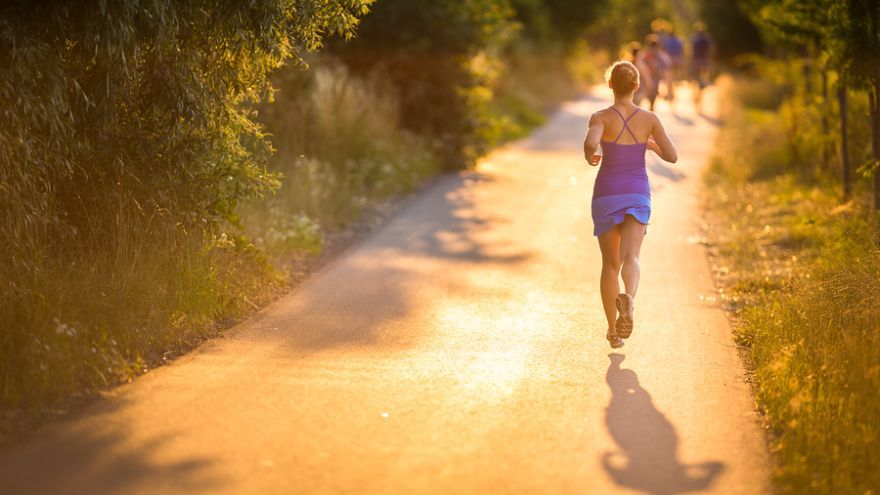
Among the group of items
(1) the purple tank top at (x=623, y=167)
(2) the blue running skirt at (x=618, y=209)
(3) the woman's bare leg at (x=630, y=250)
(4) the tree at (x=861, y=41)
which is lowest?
(3) the woman's bare leg at (x=630, y=250)

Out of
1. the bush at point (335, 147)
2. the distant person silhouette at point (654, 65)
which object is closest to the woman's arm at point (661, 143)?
the bush at point (335, 147)

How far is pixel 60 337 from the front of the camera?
23.2 feet

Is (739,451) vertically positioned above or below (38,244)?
below

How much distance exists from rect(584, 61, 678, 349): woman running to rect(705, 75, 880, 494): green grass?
3.24 ft

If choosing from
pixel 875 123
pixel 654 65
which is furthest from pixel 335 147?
pixel 654 65

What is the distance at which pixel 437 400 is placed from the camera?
22.7 ft

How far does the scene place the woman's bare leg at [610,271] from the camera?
8336 millimetres

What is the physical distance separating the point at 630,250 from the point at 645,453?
2562mm

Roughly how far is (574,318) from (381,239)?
13.4ft

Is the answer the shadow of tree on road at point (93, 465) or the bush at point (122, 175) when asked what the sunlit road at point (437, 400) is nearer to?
the shadow of tree on road at point (93, 465)

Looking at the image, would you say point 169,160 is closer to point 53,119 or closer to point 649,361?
point 53,119

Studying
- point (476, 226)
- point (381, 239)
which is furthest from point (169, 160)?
point (476, 226)

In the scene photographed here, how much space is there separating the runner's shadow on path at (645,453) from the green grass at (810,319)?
394mm

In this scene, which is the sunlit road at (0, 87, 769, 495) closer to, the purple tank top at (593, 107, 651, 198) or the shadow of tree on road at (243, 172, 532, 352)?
the shadow of tree on road at (243, 172, 532, 352)
